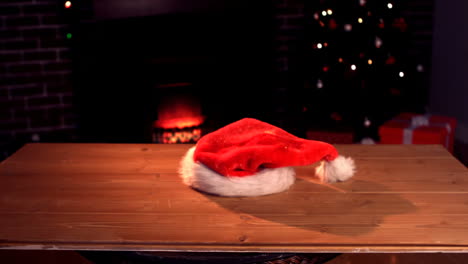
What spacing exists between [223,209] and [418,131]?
2059mm

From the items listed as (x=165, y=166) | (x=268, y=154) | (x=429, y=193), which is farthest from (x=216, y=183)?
(x=429, y=193)

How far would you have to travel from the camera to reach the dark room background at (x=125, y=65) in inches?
135

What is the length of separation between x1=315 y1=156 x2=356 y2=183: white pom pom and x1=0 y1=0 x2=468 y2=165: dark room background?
6.22ft

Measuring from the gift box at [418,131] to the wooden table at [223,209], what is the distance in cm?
127

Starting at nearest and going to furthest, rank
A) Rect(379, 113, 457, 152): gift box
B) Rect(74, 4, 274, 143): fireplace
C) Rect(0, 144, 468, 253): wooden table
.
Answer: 1. Rect(0, 144, 468, 253): wooden table
2. Rect(379, 113, 457, 152): gift box
3. Rect(74, 4, 274, 143): fireplace

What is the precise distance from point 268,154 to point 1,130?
231 cm

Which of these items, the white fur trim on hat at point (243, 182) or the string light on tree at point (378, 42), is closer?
the white fur trim on hat at point (243, 182)

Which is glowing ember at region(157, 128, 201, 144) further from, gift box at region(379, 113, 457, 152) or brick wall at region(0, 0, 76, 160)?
gift box at region(379, 113, 457, 152)

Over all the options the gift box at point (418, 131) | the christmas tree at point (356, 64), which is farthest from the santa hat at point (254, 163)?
the christmas tree at point (356, 64)

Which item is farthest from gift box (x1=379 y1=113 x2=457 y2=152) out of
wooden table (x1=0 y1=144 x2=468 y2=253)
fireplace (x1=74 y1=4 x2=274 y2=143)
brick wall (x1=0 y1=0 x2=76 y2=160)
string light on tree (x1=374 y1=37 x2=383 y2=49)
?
brick wall (x1=0 y1=0 x2=76 y2=160)

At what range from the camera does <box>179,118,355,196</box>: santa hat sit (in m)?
1.72

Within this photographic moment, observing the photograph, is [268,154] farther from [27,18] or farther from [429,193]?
[27,18]

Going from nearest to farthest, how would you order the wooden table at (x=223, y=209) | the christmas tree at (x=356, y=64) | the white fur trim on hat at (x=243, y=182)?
the wooden table at (x=223, y=209)
the white fur trim on hat at (x=243, y=182)
the christmas tree at (x=356, y=64)

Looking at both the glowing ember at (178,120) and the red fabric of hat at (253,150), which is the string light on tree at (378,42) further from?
the red fabric of hat at (253,150)
